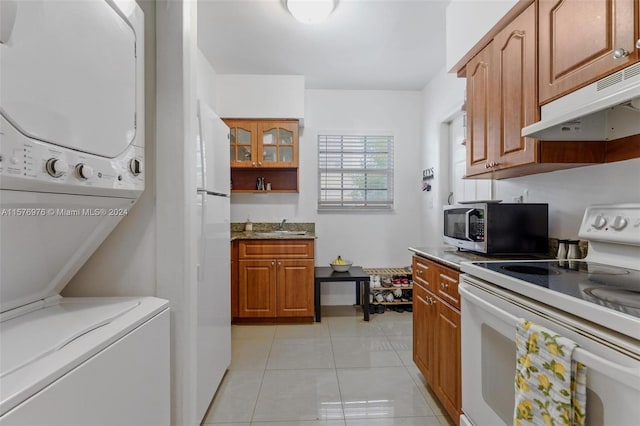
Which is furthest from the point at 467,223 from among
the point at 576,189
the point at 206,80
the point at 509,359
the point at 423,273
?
the point at 206,80

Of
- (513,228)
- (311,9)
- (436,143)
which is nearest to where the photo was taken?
(513,228)

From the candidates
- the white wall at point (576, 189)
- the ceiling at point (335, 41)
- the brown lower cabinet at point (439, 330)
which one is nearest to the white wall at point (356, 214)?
the ceiling at point (335, 41)

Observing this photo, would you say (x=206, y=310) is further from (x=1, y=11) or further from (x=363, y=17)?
(x=363, y=17)

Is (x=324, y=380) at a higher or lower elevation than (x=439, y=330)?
lower

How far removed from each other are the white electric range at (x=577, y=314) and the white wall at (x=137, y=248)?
136cm

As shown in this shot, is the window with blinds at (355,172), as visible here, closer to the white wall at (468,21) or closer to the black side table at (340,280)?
the black side table at (340,280)

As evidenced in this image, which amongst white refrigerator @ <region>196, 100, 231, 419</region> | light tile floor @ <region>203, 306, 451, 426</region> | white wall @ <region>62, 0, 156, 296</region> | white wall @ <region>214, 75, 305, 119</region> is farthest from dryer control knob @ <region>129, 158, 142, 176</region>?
white wall @ <region>214, 75, 305, 119</region>

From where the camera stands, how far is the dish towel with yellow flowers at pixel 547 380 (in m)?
0.71

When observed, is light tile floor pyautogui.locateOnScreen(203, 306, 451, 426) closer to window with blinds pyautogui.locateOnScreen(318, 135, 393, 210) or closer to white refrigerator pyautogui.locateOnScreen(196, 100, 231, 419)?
white refrigerator pyautogui.locateOnScreen(196, 100, 231, 419)

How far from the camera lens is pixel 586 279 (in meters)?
1.00

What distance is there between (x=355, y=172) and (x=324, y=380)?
2.46 meters

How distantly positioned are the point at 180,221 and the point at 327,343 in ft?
6.45

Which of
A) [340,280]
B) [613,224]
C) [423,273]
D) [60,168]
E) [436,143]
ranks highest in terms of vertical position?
[436,143]

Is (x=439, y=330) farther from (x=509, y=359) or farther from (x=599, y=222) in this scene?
(x=599, y=222)
